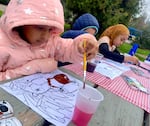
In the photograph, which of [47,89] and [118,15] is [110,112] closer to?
[47,89]

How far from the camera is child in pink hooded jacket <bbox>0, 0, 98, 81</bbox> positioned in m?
1.17

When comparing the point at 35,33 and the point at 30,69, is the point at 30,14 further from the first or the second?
the point at 30,69

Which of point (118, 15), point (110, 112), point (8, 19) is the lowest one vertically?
point (118, 15)

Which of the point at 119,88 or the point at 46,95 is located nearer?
the point at 46,95

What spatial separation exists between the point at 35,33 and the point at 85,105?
616mm

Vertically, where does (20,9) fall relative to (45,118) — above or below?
above

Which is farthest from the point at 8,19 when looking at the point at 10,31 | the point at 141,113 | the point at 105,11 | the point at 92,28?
the point at 105,11

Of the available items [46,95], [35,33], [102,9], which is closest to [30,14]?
[35,33]

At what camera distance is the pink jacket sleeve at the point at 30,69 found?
1165mm

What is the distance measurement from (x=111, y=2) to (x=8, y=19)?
21.8 ft

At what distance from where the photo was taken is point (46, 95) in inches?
38.3

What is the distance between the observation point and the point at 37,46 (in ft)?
4.37

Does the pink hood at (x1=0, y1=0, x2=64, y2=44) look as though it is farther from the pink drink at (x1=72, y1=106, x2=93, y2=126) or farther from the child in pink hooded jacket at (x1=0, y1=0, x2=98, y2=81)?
the pink drink at (x1=72, y1=106, x2=93, y2=126)

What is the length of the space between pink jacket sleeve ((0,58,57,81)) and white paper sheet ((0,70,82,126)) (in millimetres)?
40
